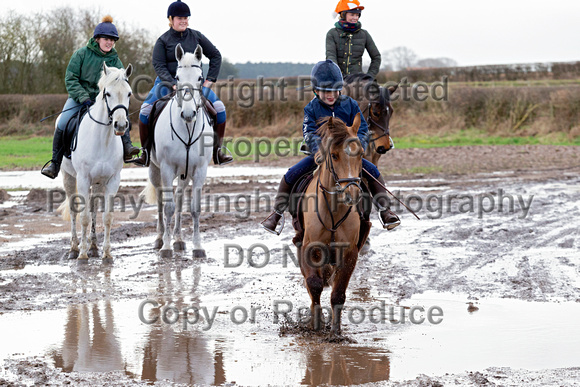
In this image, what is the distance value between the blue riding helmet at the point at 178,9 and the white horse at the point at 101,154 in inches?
62.4

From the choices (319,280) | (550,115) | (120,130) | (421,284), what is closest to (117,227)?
(120,130)

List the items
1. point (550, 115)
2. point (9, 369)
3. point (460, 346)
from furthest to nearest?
point (550, 115) → point (460, 346) → point (9, 369)

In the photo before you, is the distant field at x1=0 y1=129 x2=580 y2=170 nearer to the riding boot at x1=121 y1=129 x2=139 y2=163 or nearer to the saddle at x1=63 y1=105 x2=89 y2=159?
the saddle at x1=63 y1=105 x2=89 y2=159

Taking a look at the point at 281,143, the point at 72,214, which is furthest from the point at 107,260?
the point at 281,143

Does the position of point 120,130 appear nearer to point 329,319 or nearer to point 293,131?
point 329,319

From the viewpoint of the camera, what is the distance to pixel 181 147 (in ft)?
33.7

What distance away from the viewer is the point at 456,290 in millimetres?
8008

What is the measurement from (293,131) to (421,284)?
26.8 m

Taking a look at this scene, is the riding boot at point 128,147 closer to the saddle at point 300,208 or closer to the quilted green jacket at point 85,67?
the quilted green jacket at point 85,67

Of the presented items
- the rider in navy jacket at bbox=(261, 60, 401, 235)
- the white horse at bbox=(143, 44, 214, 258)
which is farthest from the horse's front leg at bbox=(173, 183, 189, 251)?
the rider in navy jacket at bbox=(261, 60, 401, 235)

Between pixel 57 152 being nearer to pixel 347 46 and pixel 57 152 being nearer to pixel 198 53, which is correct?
pixel 198 53

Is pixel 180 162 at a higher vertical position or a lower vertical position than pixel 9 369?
higher

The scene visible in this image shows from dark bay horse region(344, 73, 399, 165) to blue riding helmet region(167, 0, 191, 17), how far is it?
8.84 ft

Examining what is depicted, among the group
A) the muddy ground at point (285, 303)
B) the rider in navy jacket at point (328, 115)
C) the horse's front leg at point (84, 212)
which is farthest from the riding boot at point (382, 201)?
the horse's front leg at point (84, 212)
